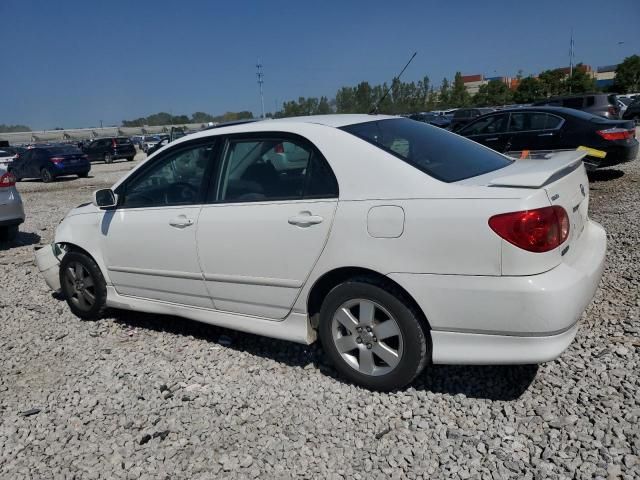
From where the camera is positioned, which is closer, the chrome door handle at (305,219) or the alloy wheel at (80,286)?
the chrome door handle at (305,219)

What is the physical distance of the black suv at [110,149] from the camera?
31891 millimetres

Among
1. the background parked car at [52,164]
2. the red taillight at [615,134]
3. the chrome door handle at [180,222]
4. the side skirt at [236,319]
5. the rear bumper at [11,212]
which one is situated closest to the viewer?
the side skirt at [236,319]

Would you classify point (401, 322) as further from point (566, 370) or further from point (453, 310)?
point (566, 370)

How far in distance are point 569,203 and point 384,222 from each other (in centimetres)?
101

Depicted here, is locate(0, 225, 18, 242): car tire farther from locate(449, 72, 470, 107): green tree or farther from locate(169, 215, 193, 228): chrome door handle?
locate(449, 72, 470, 107): green tree

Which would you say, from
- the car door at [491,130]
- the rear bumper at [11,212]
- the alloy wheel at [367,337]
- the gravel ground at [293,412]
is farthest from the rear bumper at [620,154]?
the rear bumper at [11,212]

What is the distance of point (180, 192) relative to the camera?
153 inches

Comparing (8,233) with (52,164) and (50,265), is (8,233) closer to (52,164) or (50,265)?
(50,265)

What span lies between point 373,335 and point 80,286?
291 cm

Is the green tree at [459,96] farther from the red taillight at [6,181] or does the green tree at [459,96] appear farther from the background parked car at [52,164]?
the red taillight at [6,181]

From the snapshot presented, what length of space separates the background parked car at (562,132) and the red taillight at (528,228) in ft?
23.2

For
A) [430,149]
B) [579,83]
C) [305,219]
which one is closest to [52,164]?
[305,219]

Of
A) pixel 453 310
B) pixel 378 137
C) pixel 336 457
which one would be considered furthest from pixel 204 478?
pixel 378 137

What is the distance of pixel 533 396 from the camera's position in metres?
2.96
